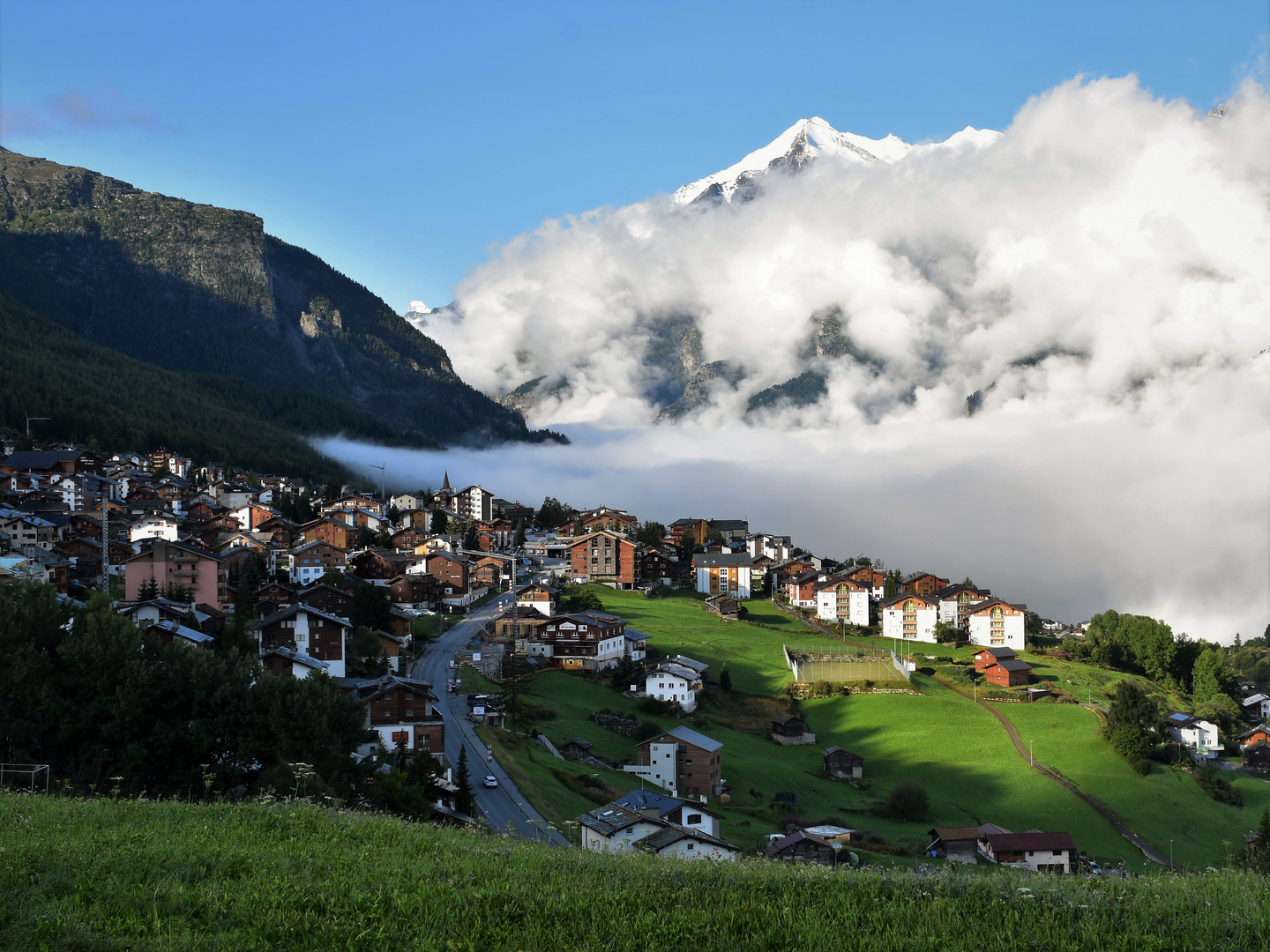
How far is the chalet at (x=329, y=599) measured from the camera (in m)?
52.7

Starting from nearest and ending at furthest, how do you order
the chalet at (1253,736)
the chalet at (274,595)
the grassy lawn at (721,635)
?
the chalet at (274,595) < the chalet at (1253,736) < the grassy lawn at (721,635)

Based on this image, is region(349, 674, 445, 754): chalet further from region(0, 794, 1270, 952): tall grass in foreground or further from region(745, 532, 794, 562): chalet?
region(745, 532, 794, 562): chalet

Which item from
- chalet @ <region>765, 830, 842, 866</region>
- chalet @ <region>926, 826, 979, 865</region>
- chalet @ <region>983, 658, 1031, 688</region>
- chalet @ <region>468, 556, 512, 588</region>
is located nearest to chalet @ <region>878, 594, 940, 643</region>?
chalet @ <region>983, 658, 1031, 688</region>

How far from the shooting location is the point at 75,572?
187 feet

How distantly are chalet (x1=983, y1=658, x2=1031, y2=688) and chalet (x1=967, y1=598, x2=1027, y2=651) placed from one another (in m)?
9.22

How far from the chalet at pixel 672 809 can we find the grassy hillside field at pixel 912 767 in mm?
1684

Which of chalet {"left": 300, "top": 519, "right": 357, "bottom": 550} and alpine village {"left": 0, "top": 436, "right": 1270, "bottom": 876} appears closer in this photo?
alpine village {"left": 0, "top": 436, "right": 1270, "bottom": 876}

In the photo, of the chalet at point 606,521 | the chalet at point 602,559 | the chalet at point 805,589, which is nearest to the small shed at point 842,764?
the chalet at point 805,589

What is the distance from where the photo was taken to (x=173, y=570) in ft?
170

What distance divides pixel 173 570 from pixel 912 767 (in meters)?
40.0

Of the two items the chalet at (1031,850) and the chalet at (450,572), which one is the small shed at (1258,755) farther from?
the chalet at (450,572)

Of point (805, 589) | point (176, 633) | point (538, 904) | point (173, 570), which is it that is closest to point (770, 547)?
point (805, 589)

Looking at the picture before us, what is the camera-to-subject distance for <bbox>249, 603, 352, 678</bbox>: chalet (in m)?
41.4

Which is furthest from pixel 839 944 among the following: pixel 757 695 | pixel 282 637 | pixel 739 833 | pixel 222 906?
pixel 757 695
